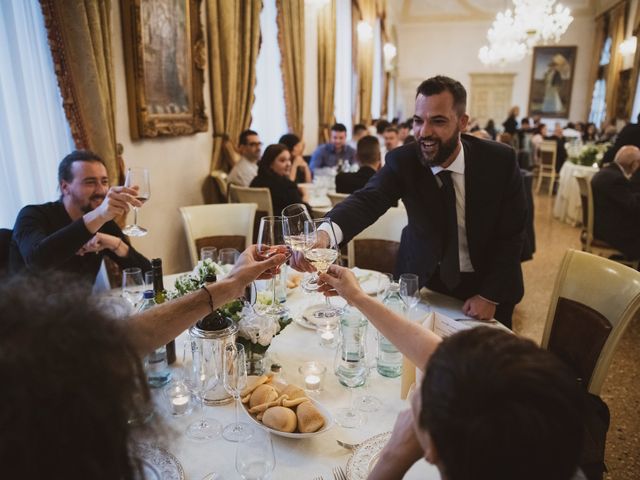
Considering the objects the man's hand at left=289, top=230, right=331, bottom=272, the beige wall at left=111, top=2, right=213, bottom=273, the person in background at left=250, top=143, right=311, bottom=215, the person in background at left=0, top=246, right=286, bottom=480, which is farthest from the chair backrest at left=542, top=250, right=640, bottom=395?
the beige wall at left=111, top=2, right=213, bottom=273

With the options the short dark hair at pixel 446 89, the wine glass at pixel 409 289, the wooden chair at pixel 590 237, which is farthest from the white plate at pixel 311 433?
the wooden chair at pixel 590 237

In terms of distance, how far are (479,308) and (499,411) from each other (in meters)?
1.44

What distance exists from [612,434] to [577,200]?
5405 millimetres

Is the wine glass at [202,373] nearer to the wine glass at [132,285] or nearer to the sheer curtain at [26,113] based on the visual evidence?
the wine glass at [132,285]

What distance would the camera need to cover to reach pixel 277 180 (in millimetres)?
4105

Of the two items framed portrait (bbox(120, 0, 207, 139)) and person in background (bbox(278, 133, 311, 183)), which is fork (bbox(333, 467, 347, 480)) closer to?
framed portrait (bbox(120, 0, 207, 139))

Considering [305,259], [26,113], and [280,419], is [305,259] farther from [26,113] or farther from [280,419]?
[26,113]

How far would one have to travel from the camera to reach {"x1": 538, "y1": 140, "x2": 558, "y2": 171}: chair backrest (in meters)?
9.94

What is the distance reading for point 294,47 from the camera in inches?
240

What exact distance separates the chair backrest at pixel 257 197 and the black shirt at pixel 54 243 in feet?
5.37

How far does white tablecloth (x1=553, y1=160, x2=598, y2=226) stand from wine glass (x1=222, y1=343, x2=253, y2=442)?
7044 mm

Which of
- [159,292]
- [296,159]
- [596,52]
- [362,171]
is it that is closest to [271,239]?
[159,292]

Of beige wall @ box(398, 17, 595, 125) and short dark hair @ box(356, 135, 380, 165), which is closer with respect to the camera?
short dark hair @ box(356, 135, 380, 165)

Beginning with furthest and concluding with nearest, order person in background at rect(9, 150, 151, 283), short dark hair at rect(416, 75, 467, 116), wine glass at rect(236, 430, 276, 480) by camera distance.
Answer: short dark hair at rect(416, 75, 467, 116) < person in background at rect(9, 150, 151, 283) < wine glass at rect(236, 430, 276, 480)
